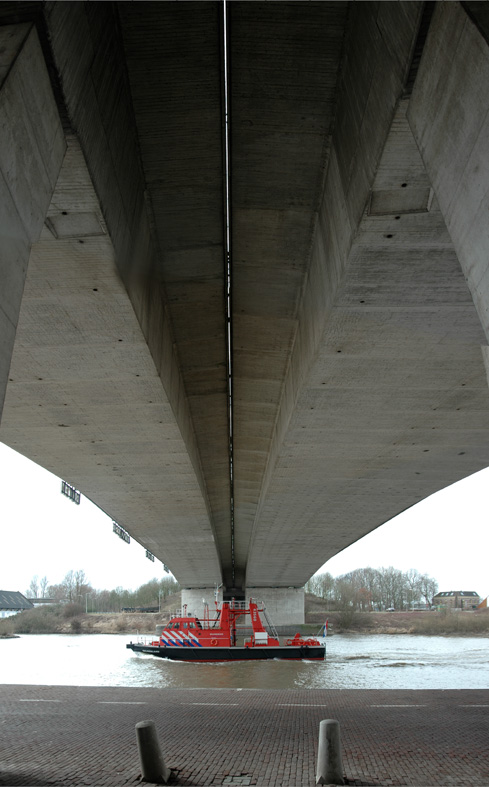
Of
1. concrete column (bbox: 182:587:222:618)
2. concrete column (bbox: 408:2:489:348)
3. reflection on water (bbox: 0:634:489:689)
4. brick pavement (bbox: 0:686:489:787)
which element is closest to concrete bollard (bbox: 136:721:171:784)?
brick pavement (bbox: 0:686:489:787)

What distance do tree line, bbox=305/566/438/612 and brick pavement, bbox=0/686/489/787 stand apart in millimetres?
75880

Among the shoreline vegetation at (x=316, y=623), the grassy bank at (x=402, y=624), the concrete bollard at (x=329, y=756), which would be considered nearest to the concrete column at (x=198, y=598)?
the shoreline vegetation at (x=316, y=623)

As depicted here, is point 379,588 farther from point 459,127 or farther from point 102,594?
point 459,127

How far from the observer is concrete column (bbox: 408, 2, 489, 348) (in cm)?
411

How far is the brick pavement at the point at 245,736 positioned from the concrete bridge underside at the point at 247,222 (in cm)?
518

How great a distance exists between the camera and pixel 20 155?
4.73 meters

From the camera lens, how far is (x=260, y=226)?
8812 mm

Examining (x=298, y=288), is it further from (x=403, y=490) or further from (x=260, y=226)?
(x=403, y=490)

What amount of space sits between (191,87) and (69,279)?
2814 mm

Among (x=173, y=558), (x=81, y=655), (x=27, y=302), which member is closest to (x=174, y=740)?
(x=27, y=302)

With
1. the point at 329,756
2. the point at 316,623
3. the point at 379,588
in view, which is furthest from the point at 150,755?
the point at 379,588

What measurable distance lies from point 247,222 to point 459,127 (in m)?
4.58

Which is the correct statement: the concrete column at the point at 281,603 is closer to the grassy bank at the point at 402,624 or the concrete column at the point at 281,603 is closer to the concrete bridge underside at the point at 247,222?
the grassy bank at the point at 402,624

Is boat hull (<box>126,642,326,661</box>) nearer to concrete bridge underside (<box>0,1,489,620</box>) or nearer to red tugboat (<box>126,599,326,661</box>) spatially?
red tugboat (<box>126,599,326,661</box>)
